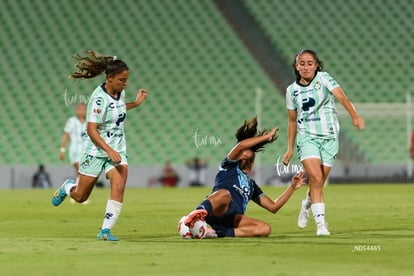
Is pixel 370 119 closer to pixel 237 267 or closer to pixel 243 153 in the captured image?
pixel 243 153

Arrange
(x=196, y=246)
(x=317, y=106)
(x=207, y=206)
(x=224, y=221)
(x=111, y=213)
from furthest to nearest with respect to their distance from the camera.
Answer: (x=317, y=106) → (x=224, y=221) → (x=207, y=206) → (x=111, y=213) → (x=196, y=246)

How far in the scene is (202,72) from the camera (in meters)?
27.7

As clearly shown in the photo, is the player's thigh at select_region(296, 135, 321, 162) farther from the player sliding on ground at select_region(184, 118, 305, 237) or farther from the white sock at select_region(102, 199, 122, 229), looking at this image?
the white sock at select_region(102, 199, 122, 229)

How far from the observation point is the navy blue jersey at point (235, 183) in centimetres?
989

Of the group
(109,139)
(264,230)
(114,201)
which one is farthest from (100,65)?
(264,230)

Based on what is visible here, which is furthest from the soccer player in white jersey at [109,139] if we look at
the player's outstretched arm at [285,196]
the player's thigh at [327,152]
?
the player's thigh at [327,152]

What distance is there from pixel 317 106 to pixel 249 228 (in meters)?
1.48

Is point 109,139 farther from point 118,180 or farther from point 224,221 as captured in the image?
point 224,221

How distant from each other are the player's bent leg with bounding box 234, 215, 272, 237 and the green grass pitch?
0.50 ft

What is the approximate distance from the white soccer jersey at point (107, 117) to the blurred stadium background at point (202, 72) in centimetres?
1537

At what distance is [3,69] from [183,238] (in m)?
18.6

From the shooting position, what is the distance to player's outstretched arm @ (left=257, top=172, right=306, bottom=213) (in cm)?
989

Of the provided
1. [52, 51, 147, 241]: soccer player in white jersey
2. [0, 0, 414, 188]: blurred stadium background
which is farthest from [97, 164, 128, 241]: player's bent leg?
[0, 0, 414, 188]: blurred stadium background

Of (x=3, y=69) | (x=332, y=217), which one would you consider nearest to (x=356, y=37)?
(x=3, y=69)
